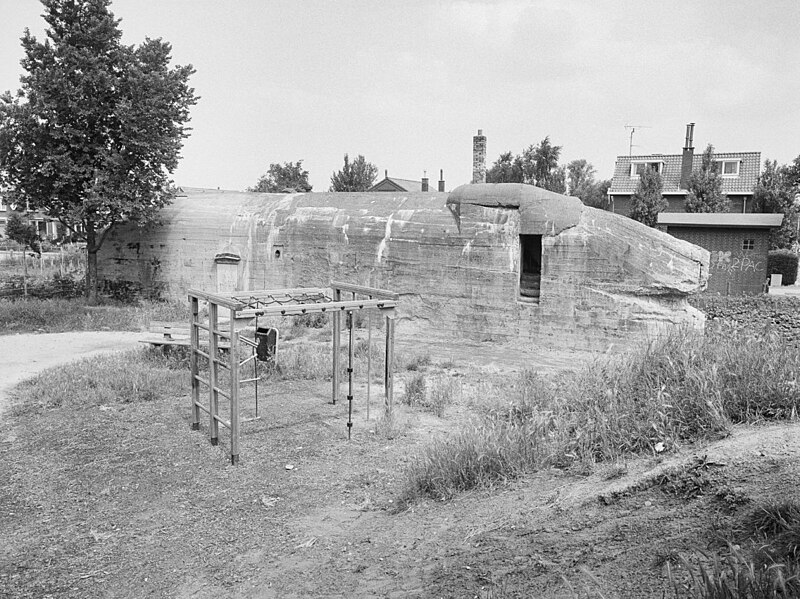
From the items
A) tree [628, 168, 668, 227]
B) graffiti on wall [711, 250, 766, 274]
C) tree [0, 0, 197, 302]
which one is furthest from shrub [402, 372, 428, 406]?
tree [628, 168, 668, 227]

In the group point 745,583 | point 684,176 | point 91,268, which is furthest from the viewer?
point 684,176

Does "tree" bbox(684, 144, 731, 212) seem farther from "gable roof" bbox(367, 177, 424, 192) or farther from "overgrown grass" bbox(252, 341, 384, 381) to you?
"overgrown grass" bbox(252, 341, 384, 381)

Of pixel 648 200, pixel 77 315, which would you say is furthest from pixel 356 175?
pixel 77 315

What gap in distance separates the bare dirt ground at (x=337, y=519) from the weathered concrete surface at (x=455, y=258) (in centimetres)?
617

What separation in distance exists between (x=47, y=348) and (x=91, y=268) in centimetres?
470

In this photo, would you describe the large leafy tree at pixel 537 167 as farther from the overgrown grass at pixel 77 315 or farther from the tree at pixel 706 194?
the overgrown grass at pixel 77 315

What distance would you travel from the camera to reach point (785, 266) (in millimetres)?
26172

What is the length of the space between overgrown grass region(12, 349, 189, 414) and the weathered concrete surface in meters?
4.91

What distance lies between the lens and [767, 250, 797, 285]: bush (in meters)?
26.1

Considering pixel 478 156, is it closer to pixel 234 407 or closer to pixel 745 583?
pixel 234 407

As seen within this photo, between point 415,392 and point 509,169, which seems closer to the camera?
point 415,392

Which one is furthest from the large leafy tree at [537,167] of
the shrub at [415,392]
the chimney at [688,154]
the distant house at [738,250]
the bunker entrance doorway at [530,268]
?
the shrub at [415,392]

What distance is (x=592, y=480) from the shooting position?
4965mm

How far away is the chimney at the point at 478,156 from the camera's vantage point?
27.1 m
